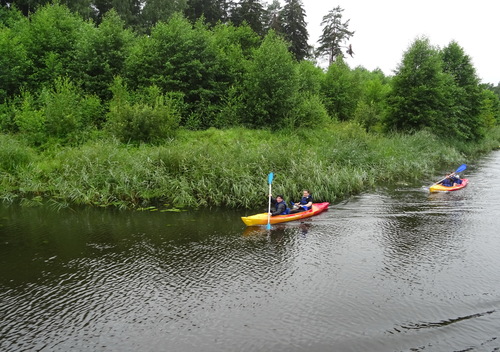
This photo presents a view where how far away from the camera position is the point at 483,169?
26781 millimetres

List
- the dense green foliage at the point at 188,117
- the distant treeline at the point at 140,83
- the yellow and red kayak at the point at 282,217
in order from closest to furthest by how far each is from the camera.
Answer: the yellow and red kayak at the point at 282,217
the dense green foliage at the point at 188,117
the distant treeline at the point at 140,83

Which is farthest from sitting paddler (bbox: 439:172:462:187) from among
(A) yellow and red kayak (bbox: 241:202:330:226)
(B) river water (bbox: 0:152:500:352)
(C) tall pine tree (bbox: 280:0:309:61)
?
(C) tall pine tree (bbox: 280:0:309:61)

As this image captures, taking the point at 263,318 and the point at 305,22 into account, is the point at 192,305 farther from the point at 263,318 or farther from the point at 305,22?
the point at 305,22

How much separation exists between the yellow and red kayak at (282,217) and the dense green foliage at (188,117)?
1.72m

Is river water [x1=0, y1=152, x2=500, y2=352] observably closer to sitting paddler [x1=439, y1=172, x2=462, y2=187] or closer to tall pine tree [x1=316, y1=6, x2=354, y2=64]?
sitting paddler [x1=439, y1=172, x2=462, y2=187]

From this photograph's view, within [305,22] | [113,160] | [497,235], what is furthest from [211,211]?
[305,22]

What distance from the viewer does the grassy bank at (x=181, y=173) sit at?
16375 mm

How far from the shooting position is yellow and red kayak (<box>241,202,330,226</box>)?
45.0 feet

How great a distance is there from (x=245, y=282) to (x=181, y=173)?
345 inches

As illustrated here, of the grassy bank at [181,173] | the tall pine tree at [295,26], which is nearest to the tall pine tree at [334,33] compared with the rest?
the tall pine tree at [295,26]

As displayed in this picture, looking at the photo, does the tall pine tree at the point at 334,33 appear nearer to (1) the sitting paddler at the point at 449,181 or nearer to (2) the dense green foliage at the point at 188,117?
(2) the dense green foliage at the point at 188,117

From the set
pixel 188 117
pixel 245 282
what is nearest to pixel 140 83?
pixel 188 117

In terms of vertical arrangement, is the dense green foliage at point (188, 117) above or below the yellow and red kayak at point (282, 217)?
above

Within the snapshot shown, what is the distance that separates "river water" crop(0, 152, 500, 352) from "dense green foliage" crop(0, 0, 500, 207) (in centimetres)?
224
